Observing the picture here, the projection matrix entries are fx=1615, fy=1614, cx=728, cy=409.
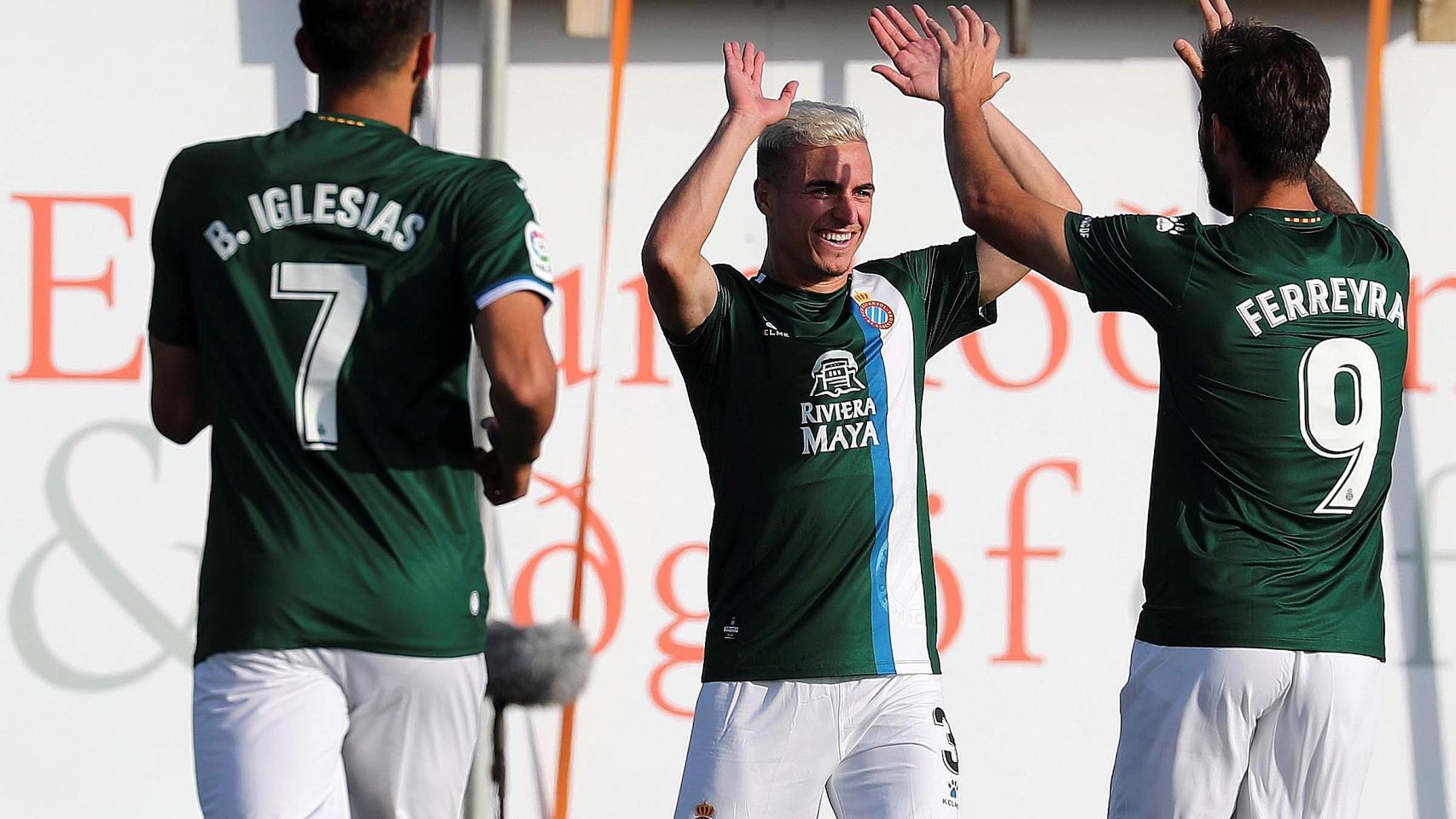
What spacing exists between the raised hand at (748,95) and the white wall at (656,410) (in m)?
1.56

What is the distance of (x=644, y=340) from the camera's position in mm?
4605

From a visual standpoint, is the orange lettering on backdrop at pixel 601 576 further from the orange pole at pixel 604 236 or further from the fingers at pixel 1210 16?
the fingers at pixel 1210 16

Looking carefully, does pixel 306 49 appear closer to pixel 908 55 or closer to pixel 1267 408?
pixel 908 55

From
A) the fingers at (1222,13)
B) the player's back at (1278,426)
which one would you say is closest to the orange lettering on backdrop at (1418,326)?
the fingers at (1222,13)

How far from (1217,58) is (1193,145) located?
1889 millimetres

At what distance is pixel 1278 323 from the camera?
2.68 meters

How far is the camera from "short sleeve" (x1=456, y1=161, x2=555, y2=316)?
2.15 meters

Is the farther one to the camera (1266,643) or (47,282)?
(47,282)

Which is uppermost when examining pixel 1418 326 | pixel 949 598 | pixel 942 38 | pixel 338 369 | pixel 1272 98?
pixel 942 38

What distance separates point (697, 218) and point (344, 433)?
93 cm

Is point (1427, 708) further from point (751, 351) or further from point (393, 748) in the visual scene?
point (393, 748)

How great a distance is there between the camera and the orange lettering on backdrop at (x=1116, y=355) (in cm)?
461

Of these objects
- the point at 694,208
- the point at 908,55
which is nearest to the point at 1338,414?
the point at 908,55

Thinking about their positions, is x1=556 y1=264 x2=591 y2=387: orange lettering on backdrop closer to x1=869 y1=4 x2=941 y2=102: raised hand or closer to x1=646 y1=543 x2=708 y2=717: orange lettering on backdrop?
x1=646 y1=543 x2=708 y2=717: orange lettering on backdrop
